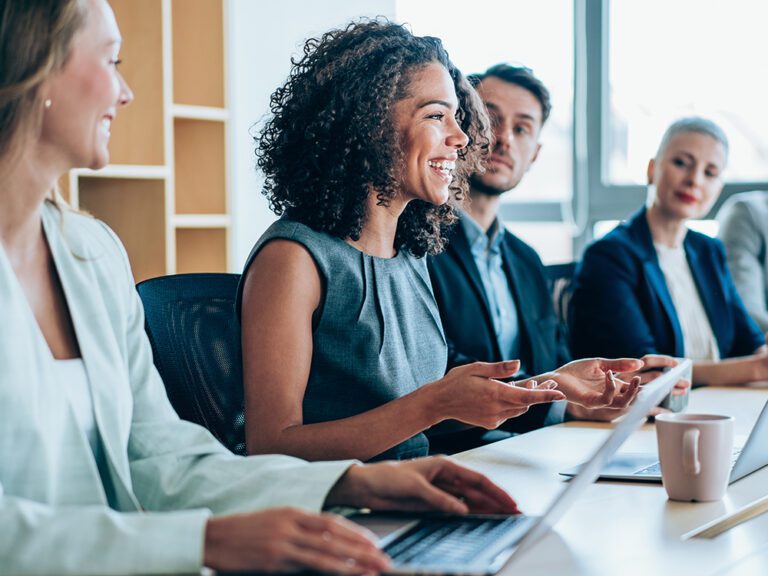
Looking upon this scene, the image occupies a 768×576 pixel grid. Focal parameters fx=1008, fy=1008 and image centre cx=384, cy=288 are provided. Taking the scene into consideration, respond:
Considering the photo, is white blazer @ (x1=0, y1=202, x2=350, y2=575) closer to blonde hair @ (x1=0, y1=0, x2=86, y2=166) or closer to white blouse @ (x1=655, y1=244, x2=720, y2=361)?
blonde hair @ (x1=0, y1=0, x2=86, y2=166)

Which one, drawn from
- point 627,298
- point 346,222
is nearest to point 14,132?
point 346,222

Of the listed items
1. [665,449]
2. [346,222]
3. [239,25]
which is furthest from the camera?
[239,25]

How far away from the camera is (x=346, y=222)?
1.76m

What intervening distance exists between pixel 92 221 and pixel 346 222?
21.2 inches

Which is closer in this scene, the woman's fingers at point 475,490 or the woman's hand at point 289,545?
the woman's hand at point 289,545

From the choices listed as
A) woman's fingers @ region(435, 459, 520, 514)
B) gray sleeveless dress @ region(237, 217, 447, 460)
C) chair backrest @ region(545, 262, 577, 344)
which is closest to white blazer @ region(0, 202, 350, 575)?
woman's fingers @ region(435, 459, 520, 514)

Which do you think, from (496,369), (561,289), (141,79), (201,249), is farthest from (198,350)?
(201,249)

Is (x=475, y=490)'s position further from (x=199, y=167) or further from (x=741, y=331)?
(x=199, y=167)

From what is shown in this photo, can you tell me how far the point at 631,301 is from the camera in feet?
8.77

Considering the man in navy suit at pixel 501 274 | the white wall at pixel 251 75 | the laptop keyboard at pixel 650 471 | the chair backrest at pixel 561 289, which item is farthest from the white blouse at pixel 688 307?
the white wall at pixel 251 75

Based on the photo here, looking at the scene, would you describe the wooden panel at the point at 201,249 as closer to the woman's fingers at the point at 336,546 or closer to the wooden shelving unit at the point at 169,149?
the wooden shelving unit at the point at 169,149

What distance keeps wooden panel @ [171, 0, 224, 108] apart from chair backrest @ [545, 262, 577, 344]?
1.53 meters

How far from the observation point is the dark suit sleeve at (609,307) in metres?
2.63

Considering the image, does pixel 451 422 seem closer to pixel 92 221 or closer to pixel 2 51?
pixel 92 221
